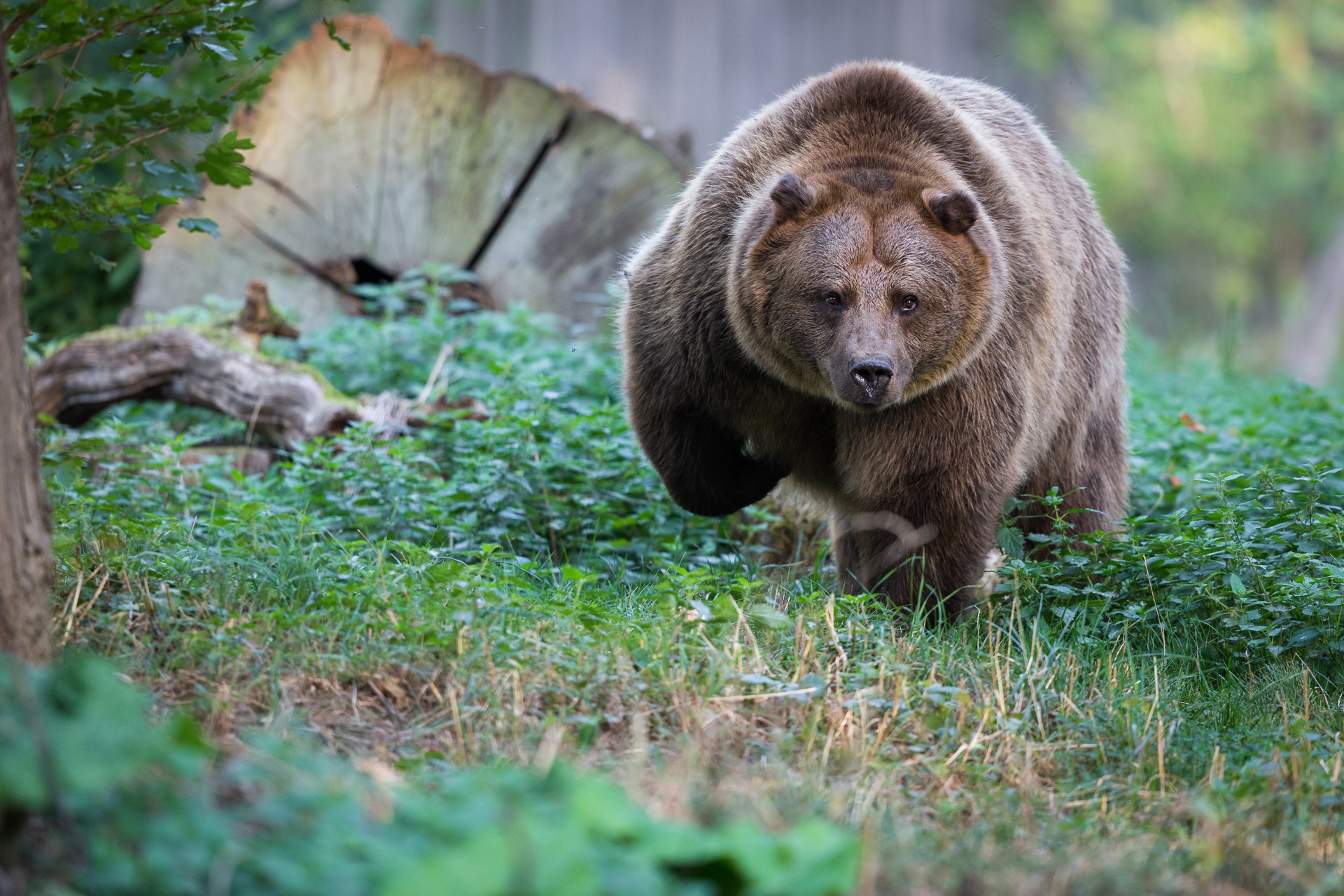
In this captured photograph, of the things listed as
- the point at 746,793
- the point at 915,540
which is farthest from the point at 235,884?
the point at 915,540

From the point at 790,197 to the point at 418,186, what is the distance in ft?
14.9

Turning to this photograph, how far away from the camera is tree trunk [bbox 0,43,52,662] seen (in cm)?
264

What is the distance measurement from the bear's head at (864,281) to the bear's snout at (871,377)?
19 mm

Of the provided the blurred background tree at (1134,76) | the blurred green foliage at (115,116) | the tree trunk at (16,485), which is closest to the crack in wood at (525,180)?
the blurred green foliage at (115,116)

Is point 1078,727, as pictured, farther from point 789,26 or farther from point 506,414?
point 789,26

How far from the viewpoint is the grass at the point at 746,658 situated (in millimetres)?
2850

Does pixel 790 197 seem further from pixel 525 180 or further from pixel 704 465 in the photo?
pixel 525 180

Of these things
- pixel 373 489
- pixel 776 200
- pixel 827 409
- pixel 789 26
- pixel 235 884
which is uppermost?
pixel 789 26

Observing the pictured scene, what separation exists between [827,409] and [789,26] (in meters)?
17.0

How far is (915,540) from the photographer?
14.8 ft

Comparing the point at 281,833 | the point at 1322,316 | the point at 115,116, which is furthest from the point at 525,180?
the point at 1322,316

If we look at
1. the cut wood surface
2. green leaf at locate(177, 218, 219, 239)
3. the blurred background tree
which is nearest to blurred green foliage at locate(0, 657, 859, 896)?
green leaf at locate(177, 218, 219, 239)

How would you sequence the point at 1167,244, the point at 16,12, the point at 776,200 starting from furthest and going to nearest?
1. the point at 1167,244
2. the point at 776,200
3. the point at 16,12

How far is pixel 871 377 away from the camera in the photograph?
4.12 meters
